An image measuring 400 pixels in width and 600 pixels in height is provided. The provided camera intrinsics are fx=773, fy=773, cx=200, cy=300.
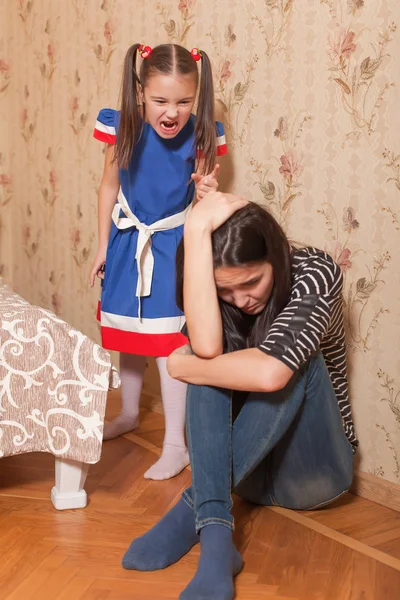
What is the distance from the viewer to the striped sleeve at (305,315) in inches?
56.2

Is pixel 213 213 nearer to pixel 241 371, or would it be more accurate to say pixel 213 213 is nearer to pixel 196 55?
pixel 241 371

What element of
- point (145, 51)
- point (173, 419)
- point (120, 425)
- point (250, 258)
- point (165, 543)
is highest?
point (145, 51)

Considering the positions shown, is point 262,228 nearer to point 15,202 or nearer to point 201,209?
point 201,209

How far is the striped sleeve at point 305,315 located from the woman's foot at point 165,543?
0.39 metres

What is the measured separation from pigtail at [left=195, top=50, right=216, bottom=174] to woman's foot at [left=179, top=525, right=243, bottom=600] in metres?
0.96

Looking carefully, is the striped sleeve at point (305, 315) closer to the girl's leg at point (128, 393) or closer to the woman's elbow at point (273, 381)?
the woman's elbow at point (273, 381)

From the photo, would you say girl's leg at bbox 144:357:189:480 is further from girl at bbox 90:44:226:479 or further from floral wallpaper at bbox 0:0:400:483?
floral wallpaper at bbox 0:0:400:483

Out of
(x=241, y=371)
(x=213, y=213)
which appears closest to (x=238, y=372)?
(x=241, y=371)

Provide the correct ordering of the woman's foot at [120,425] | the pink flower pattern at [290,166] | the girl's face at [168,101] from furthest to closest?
the woman's foot at [120,425] < the pink flower pattern at [290,166] < the girl's face at [168,101]

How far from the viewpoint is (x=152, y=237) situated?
6.75 feet

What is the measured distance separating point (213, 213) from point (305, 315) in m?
0.26

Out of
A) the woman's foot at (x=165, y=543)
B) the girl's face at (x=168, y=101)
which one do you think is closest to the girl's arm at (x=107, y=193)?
the girl's face at (x=168, y=101)

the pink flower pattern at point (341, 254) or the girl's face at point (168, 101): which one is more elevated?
the girl's face at point (168, 101)

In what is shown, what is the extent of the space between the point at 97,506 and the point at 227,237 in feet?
2.43
